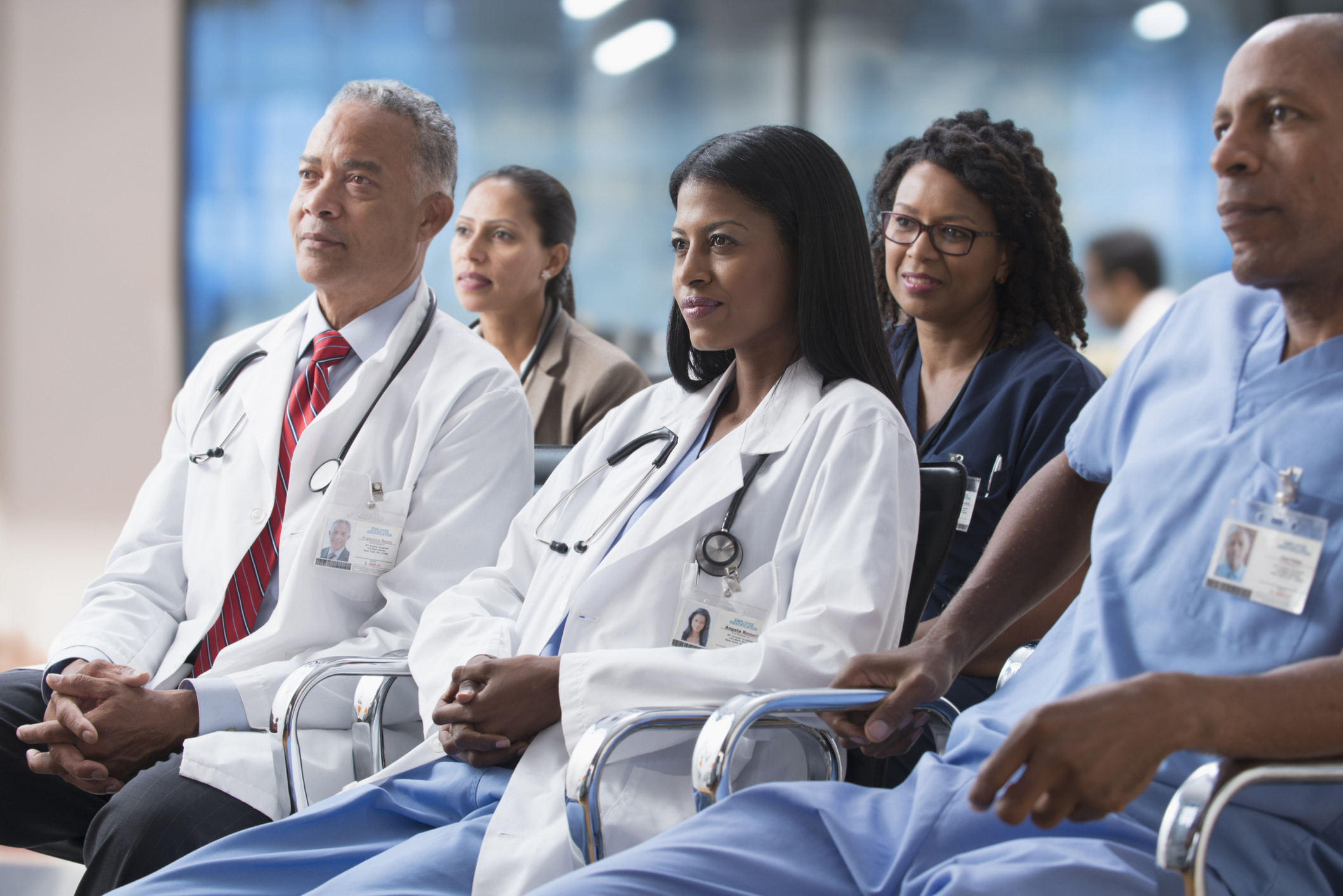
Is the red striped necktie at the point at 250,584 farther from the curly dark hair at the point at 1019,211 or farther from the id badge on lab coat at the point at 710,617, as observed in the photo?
the curly dark hair at the point at 1019,211

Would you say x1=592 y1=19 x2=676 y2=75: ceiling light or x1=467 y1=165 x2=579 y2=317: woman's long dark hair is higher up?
x1=592 y1=19 x2=676 y2=75: ceiling light

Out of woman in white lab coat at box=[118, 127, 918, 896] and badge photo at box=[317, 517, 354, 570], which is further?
badge photo at box=[317, 517, 354, 570]

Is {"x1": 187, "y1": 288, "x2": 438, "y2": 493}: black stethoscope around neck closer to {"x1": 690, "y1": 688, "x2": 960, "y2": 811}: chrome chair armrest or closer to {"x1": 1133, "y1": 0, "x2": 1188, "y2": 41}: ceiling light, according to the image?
{"x1": 690, "y1": 688, "x2": 960, "y2": 811}: chrome chair armrest

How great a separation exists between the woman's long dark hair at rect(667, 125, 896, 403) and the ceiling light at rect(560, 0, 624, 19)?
3496mm

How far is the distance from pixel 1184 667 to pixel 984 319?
1.12 meters

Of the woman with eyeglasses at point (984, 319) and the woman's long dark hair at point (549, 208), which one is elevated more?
the woman's long dark hair at point (549, 208)

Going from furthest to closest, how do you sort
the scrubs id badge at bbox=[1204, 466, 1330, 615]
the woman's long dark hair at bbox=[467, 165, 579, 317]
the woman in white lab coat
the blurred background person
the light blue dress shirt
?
1. the blurred background person
2. the woman's long dark hair at bbox=[467, 165, 579, 317]
3. the light blue dress shirt
4. the woman in white lab coat
5. the scrubs id badge at bbox=[1204, 466, 1330, 615]

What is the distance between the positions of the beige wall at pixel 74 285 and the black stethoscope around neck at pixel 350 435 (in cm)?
275

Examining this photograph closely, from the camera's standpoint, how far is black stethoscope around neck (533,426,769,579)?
1492 mm

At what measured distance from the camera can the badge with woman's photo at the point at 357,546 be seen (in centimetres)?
183

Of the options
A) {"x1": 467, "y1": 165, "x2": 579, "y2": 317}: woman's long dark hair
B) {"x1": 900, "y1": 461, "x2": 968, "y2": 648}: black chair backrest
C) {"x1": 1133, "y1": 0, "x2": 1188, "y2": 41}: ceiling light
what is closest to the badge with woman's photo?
{"x1": 900, "y1": 461, "x2": 968, "y2": 648}: black chair backrest

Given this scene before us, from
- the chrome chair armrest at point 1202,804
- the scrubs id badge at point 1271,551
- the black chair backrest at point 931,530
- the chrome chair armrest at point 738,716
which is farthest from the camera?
the black chair backrest at point 931,530

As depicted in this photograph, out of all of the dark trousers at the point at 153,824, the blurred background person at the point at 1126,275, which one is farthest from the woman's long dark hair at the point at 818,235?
the blurred background person at the point at 1126,275

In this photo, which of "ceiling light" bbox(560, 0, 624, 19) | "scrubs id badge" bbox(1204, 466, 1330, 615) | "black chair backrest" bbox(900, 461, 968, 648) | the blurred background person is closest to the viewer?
"scrubs id badge" bbox(1204, 466, 1330, 615)
